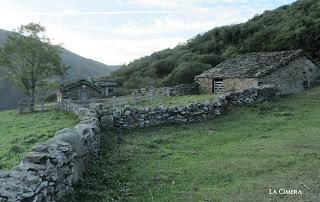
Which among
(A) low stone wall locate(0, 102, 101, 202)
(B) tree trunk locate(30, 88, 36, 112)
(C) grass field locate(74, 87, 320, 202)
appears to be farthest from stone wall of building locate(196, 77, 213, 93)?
(A) low stone wall locate(0, 102, 101, 202)

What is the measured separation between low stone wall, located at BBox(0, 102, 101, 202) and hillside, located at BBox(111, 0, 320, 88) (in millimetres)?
31696

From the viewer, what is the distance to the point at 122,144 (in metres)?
16.2

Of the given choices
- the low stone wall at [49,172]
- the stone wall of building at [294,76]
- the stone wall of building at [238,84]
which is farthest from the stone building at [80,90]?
the low stone wall at [49,172]

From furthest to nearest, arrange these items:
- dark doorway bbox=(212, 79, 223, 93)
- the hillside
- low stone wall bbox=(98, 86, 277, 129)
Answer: the hillside
dark doorway bbox=(212, 79, 223, 93)
low stone wall bbox=(98, 86, 277, 129)

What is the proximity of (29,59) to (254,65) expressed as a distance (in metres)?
24.0

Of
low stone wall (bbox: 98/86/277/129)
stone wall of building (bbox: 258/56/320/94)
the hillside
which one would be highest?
the hillside

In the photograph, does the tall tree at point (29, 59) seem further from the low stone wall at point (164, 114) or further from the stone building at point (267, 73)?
the low stone wall at point (164, 114)

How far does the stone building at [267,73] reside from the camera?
29.4 meters

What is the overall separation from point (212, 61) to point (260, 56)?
19.0m

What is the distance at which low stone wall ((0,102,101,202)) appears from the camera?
21.7 feet

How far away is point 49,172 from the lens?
8023 millimetres

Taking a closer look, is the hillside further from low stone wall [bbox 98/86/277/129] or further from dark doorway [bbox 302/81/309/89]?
low stone wall [bbox 98/86/277/129]

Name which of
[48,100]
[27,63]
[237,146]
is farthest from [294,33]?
[48,100]

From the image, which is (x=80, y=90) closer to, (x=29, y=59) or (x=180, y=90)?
(x=29, y=59)
